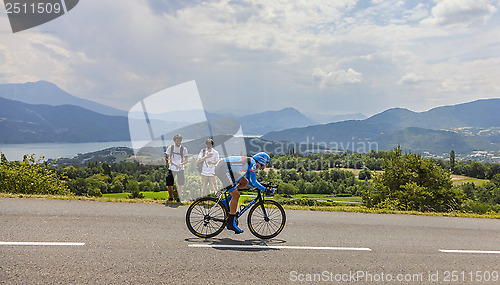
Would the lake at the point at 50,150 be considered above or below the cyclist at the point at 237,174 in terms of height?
above

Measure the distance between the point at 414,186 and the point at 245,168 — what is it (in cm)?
1319

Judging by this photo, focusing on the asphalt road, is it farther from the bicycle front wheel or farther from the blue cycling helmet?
the blue cycling helmet

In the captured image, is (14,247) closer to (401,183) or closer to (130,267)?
(130,267)

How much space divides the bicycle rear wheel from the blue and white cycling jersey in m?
0.77

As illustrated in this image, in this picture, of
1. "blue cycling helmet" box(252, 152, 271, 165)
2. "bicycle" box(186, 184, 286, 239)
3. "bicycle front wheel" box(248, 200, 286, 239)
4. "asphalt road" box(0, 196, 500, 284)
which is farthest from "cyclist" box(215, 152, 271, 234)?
"asphalt road" box(0, 196, 500, 284)

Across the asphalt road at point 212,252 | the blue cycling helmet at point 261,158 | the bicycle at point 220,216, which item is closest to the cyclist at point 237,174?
the blue cycling helmet at point 261,158

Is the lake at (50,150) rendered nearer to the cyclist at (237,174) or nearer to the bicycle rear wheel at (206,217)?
the bicycle rear wheel at (206,217)

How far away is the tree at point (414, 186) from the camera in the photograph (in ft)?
52.5

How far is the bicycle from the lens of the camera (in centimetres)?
661

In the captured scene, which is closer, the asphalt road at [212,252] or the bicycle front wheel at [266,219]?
the asphalt road at [212,252]

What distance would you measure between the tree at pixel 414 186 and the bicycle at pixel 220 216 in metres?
10.4

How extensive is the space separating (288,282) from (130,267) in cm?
253

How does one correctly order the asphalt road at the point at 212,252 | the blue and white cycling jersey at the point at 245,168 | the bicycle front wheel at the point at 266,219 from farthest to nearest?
the bicycle front wheel at the point at 266,219 < the blue and white cycling jersey at the point at 245,168 < the asphalt road at the point at 212,252

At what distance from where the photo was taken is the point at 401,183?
17906 mm
